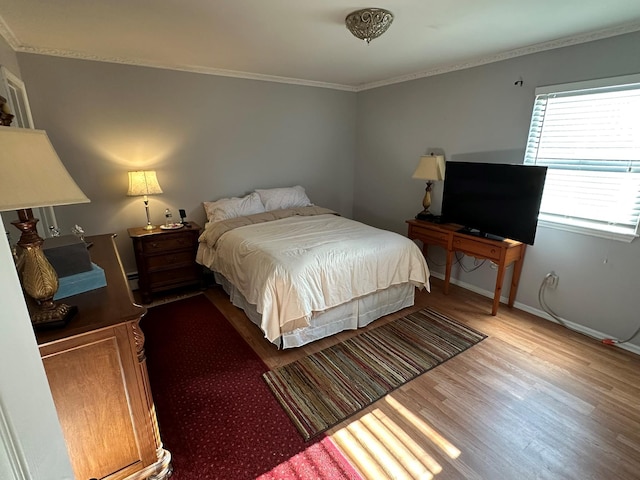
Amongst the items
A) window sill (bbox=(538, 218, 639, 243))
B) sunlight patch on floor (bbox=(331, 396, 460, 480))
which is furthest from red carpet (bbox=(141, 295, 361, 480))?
window sill (bbox=(538, 218, 639, 243))

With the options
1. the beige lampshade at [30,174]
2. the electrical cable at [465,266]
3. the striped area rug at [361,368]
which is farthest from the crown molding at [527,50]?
the beige lampshade at [30,174]

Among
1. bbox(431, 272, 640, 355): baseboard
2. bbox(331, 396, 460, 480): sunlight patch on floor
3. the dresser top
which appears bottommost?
bbox(331, 396, 460, 480): sunlight patch on floor

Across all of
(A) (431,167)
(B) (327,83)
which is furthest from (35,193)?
(B) (327,83)

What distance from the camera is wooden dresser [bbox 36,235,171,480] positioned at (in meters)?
1.17

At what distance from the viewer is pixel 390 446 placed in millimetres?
1683

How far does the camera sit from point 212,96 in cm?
354

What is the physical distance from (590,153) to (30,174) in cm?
353

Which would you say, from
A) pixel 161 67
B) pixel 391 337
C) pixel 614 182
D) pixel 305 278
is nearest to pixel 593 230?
pixel 614 182

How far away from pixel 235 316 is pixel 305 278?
3.48ft

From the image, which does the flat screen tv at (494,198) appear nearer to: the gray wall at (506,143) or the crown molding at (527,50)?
the gray wall at (506,143)

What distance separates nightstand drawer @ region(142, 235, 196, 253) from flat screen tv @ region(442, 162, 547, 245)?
2809mm

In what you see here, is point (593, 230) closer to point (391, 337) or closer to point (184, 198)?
point (391, 337)

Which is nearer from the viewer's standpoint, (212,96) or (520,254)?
(520,254)

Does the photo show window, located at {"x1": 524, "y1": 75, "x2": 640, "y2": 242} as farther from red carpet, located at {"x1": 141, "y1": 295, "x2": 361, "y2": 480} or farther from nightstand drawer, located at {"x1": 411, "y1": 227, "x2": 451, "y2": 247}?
red carpet, located at {"x1": 141, "y1": 295, "x2": 361, "y2": 480}
